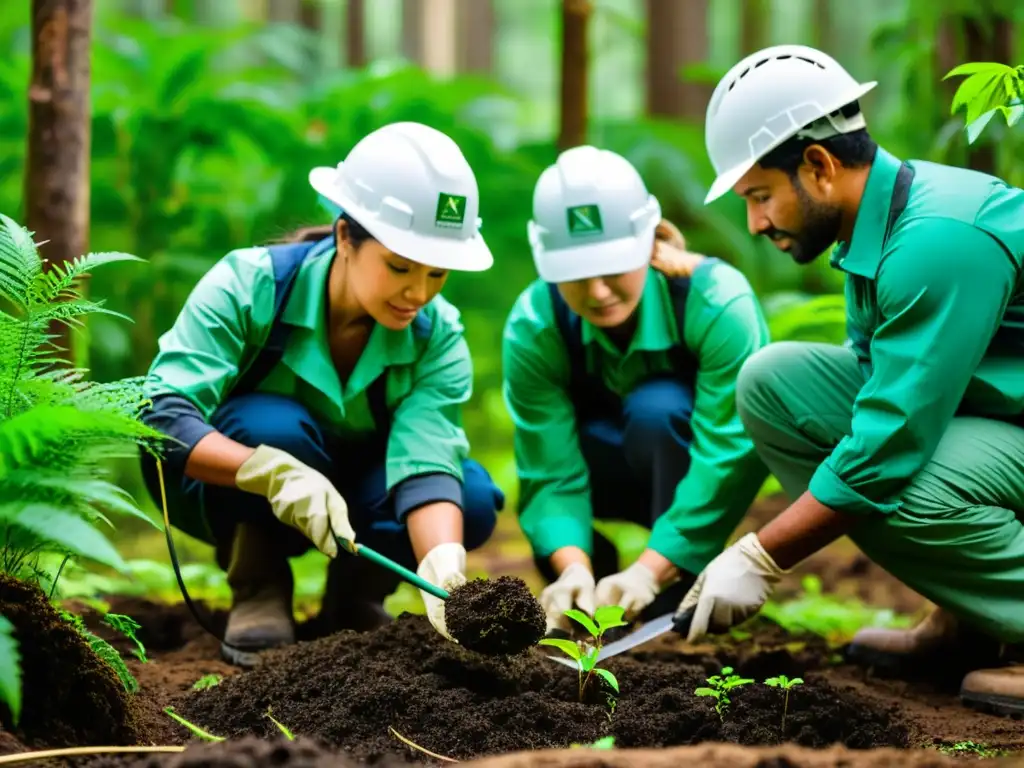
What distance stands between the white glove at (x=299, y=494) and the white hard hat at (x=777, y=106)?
1.35 meters

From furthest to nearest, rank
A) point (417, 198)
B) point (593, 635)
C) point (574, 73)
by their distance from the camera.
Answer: point (574, 73), point (417, 198), point (593, 635)

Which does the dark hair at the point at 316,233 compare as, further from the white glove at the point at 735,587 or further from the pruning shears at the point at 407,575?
the white glove at the point at 735,587

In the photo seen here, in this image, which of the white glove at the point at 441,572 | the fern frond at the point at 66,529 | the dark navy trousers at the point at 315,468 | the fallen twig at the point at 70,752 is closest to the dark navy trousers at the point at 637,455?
the dark navy trousers at the point at 315,468

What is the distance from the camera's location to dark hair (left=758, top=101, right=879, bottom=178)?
3.01m

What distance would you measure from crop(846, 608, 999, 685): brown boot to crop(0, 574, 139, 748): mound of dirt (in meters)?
2.24

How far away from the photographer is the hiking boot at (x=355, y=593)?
3.62 metres

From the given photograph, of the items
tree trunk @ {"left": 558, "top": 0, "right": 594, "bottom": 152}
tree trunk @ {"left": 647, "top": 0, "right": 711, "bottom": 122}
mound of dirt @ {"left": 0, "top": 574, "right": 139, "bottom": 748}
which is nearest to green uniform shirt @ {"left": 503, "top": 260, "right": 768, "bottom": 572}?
mound of dirt @ {"left": 0, "top": 574, "right": 139, "bottom": 748}

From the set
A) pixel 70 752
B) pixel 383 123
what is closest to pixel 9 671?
pixel 70 752

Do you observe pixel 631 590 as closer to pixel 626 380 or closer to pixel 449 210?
pixel 626 380

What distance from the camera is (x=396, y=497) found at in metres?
3.34

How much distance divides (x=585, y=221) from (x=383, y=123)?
357cm

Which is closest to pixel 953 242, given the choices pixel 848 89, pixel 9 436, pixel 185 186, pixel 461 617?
pixel 848 89

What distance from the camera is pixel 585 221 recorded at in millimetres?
3547

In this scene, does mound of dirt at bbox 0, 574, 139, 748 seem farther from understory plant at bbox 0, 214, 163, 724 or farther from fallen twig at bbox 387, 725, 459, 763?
fallen twig at bbox 387, 725, 459, 763
